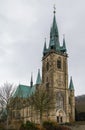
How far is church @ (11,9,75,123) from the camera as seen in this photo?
85.6 m

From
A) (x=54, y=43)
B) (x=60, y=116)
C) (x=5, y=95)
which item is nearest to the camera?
(x=5, y=95)

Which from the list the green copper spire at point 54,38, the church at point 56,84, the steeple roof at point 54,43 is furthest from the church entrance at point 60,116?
the green copper spire at point 54,38

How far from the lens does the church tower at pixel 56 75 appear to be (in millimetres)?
85250

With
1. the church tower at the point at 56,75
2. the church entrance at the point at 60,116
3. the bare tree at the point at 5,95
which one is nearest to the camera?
the bare tree at the point at 5,95

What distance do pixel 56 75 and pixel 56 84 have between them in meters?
3.12

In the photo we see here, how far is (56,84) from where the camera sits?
288 feet

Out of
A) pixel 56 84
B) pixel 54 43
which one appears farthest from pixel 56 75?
pixel 54 43

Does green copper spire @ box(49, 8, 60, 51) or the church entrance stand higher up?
green copper spire @ box(49, 8, 60, 51)

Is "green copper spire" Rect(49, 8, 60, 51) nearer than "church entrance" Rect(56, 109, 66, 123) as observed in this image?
No

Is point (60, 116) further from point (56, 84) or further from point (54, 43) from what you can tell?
point (54, 43)

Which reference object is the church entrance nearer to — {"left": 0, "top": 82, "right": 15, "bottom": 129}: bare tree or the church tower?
the church tower

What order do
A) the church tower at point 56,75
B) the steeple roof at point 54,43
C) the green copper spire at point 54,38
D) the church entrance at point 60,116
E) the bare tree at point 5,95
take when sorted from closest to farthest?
1. the bare tree at point 5,95
2. the church entrance at point 60,116
3. the church tower at point 56,75
4. the steeple roof at point 54,43
5. the green copper spire at point 54,38

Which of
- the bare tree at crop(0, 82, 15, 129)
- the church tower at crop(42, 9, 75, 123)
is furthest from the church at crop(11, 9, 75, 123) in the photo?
the bare tree at crop(0, 82, 15, 129)

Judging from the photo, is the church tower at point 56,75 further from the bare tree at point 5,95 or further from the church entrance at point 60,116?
the bare tree at point 5,95
